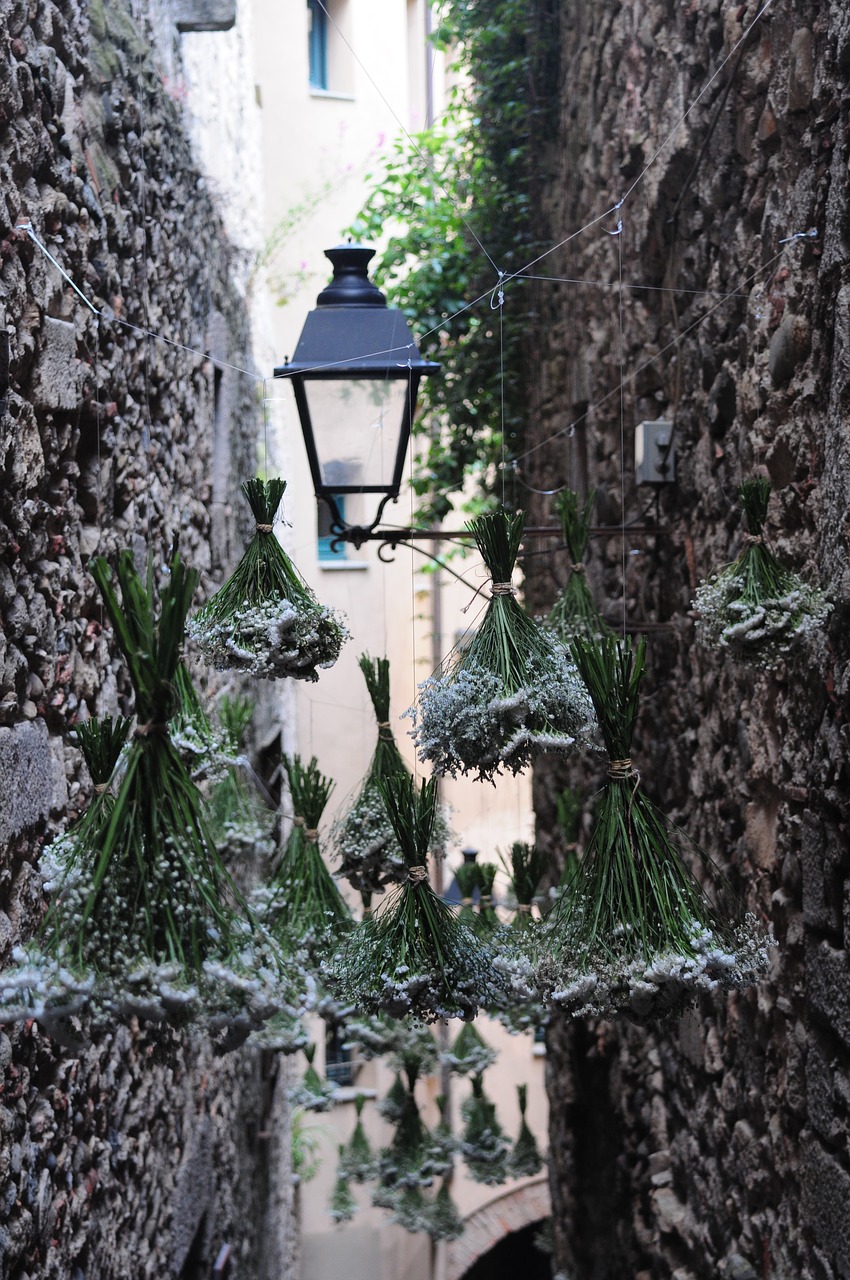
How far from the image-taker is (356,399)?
2709 millimetres

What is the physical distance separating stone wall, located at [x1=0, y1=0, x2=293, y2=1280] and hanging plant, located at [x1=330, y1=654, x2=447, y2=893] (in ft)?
2.10

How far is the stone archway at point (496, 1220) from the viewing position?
899 centimetres

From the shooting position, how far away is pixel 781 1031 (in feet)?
8.84

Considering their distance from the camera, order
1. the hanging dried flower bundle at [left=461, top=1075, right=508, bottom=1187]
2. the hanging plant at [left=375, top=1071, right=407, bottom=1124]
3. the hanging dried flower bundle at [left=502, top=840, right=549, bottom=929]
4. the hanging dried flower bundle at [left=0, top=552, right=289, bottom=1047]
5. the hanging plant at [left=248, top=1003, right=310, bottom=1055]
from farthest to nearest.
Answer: the hanging dried flower bundle at [left=461, top=1075, right=508, bottom=1187] < the hanging plant at [left=375, top=1071, right=407, bottom=1124] < the hanging dried flower bundle at [left=502, top=840, right=549, bottom=929] < the hanging plant at [left=248, top=1003, right=310, bottom=1055] < the hanging dried flower bundle at [left=0, top=552, right=289, bottom=1047]

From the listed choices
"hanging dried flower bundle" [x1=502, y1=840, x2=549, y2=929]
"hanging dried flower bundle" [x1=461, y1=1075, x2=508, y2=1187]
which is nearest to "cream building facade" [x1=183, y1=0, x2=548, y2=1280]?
"hanging dried flower bundle" [x1=461, y1=1075, x2=508, y2=1187]

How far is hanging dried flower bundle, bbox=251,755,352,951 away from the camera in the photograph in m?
2.82

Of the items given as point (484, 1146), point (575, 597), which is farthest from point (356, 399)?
point (484, 1146)

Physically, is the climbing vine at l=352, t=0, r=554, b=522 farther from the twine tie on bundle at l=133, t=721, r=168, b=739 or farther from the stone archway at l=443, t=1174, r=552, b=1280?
the stone archway at l=443, t=1174, r=552, b=1280

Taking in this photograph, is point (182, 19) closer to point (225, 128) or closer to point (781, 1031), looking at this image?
point (225, 128)

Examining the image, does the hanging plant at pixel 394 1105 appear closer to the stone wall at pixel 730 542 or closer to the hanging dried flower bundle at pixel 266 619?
the stone wall at pixel 730 542

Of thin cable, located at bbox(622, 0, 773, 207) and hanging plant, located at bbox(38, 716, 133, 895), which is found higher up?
thin cable, located at bbox(622, 0, 773, 207)

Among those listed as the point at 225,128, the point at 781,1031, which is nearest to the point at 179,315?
the point at 225,128

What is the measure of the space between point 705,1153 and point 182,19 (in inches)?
180

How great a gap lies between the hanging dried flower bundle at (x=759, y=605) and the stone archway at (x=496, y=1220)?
7864mm
